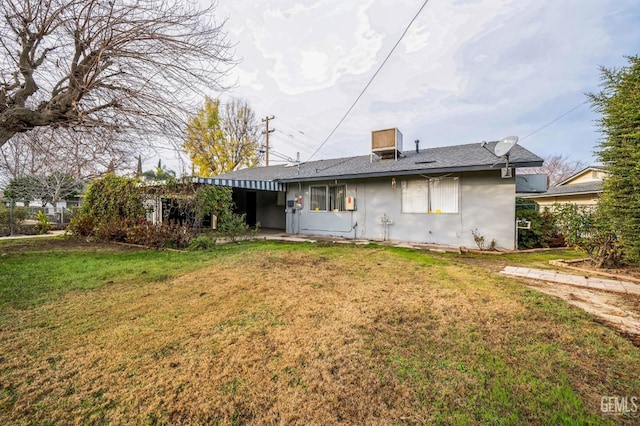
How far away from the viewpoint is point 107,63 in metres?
5.00

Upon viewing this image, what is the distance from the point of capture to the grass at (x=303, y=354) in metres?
1.97

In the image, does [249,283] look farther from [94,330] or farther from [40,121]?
[40,121]

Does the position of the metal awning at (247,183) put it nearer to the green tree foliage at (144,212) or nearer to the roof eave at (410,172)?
the roof eave at (410,172)

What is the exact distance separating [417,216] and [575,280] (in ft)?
17.7

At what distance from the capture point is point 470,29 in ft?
28.3

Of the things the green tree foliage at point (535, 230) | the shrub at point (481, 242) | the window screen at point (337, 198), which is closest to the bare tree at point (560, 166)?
the green tree foliage at point (535, 230)

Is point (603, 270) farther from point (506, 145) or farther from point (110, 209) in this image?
point (110, 209)

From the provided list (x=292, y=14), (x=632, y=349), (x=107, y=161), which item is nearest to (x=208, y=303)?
(x=107, y=161)

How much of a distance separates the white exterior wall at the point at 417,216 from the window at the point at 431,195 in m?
0.17

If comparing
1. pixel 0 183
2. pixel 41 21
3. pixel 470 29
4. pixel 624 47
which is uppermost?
pixel 470 29

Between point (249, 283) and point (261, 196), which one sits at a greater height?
point (261, 196)

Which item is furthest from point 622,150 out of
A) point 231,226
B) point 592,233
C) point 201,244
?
point 201,244

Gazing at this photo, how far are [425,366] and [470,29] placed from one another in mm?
10154

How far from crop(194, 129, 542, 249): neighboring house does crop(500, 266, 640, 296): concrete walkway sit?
3.42m
